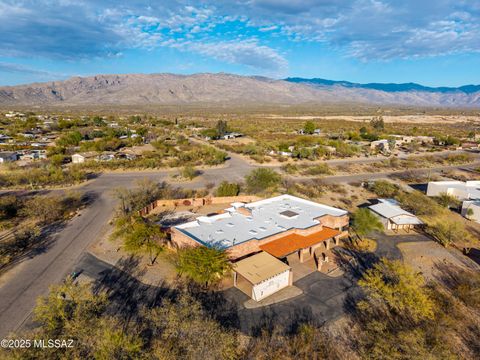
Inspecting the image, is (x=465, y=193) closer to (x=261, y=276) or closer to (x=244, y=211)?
(x=244, y=211)

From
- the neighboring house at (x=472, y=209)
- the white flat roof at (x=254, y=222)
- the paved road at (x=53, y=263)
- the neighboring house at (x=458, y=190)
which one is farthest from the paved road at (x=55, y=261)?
the neighboring house at (x=472, y=209)

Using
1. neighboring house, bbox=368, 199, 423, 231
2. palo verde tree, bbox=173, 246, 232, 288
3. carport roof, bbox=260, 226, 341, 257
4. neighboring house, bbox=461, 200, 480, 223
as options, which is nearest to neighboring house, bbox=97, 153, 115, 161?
palo verde tree, bbox=173, 246, 232, 288

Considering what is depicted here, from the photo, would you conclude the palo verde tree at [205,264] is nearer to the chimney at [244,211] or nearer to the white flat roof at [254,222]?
the white flat roof at [254,222]

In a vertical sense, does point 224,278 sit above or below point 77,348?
below

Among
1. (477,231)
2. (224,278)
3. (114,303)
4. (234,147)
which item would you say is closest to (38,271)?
(114,303)

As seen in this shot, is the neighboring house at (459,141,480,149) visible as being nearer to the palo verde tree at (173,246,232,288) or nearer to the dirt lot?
the dirt lot

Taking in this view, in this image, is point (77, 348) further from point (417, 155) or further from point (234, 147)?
point (417, 155)

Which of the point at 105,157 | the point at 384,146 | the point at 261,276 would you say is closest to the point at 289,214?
the point at 261,276
